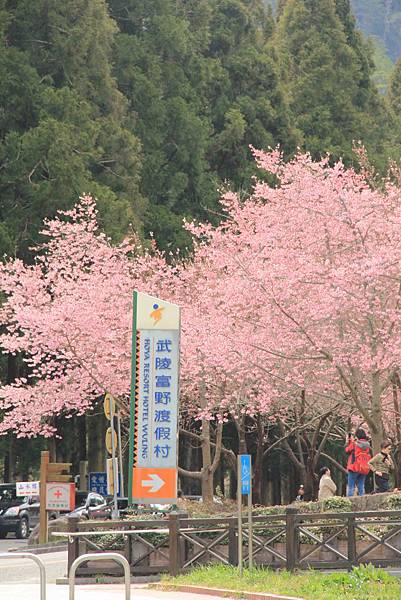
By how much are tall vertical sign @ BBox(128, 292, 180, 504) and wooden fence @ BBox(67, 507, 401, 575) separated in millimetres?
1502

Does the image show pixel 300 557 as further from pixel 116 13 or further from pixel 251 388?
pixel 116 13

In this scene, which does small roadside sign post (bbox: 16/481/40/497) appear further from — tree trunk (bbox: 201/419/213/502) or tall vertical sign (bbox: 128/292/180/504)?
tall vertical sign (bbox: 128/292/180/504)

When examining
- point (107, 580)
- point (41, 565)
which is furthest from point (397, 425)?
point (41, 565)

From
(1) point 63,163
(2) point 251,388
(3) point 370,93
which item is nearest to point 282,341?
(2) point 251,388

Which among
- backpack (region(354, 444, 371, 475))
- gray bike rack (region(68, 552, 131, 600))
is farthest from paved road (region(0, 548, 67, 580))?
gray bike rack (region(68, 552, 131, 600))

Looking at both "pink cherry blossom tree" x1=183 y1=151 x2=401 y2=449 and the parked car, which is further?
the parked car

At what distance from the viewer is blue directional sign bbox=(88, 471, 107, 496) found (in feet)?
145

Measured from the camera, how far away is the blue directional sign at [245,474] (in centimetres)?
1780

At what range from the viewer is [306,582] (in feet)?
55.6

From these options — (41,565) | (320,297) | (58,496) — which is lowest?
(41,565)

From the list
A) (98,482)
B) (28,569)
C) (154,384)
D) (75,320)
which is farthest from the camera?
(98,482)

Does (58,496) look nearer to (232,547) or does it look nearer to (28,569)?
(28,569)

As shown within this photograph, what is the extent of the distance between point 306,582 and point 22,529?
23178mm

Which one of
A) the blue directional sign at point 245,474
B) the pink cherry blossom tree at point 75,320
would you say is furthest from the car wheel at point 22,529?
the blue directional sign at point 245,474
